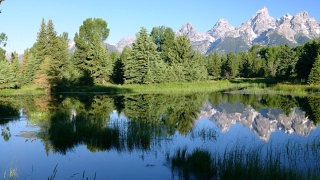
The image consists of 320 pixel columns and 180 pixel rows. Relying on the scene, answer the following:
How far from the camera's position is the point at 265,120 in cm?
1973

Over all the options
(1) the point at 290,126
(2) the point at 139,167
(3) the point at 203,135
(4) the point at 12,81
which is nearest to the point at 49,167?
(2) the point at 139,167

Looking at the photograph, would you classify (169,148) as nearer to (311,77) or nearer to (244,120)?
(244,120)

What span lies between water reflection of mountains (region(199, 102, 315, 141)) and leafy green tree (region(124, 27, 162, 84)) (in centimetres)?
2618

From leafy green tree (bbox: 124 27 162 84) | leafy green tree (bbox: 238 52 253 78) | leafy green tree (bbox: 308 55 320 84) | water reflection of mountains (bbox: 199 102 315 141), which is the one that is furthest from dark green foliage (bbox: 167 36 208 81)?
water reflection of mountains (bbox: 199 102 315 141)

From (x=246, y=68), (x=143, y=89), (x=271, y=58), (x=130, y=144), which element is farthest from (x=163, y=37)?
(x=130, y=144)

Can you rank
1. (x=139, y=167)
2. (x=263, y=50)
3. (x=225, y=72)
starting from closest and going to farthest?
(x=139, y=167)
(x=225, y=72)
(x=263, y=50)

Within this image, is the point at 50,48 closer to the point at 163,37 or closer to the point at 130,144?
the point at 163,37

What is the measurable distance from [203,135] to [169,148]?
2.80m

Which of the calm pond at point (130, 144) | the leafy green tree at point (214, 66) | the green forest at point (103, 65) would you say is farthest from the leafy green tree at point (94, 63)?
the leafy green tree at point (214, 66)

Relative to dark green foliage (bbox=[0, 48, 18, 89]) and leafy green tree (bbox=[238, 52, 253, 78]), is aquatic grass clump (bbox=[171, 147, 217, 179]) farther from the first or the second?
leafy green tree (bbox=[238, 52, 253, 78])

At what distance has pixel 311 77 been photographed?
42688mm

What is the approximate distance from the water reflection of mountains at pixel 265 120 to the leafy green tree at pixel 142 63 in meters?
26.2

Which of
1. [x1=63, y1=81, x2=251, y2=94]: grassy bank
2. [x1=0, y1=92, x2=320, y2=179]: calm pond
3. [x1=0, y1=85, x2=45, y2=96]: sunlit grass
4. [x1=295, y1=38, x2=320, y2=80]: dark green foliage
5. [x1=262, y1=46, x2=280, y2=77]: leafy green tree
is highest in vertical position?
[x1=262, y1=46, x2=280, y2=77]: leafy green tree

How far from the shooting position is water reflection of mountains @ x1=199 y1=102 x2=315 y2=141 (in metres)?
16.0
